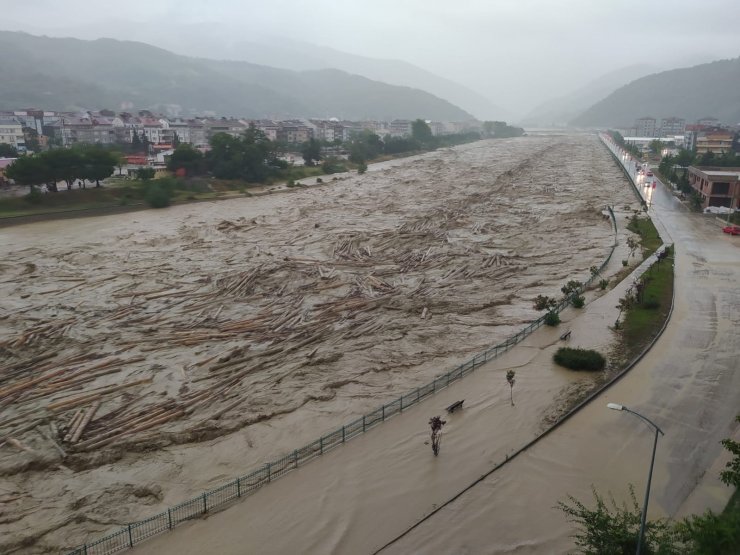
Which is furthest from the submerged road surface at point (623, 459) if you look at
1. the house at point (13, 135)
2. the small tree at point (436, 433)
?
the house at point (13, 135)

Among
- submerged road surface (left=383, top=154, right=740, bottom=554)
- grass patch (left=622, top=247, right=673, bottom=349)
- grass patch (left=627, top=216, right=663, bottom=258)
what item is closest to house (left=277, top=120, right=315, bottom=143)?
grass patch (left=627, top=216, right=663, bottom=258)

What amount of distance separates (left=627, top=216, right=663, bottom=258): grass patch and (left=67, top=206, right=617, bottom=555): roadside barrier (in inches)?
659

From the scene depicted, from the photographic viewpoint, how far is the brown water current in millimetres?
11000

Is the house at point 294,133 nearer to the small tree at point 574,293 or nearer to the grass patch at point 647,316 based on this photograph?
the grass patch at point 647,316

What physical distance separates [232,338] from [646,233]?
25.1 metres

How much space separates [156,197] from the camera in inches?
1581

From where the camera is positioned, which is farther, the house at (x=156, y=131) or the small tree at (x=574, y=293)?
the house at (x=156, y=131)

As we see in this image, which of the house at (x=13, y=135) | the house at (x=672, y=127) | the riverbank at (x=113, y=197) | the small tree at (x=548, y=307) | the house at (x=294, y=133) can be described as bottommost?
the small tree at (x=548, y=307)

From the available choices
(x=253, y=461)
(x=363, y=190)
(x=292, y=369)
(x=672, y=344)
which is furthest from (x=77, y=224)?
(x=672, y=344)

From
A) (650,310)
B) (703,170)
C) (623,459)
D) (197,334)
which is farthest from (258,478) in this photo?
(703,170)

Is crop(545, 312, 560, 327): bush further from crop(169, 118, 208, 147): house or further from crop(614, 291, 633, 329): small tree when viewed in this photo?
crop(169, 118, 208, 147): house

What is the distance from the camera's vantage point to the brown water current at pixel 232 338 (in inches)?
433

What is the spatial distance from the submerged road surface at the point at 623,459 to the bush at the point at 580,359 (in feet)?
2.61

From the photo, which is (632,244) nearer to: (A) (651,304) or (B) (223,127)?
(A) (651,304)
